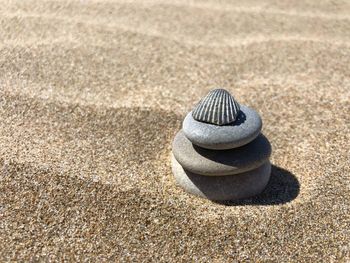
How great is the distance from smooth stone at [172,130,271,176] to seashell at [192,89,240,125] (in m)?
0.17

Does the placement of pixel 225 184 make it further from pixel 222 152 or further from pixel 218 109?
pixel 218 109

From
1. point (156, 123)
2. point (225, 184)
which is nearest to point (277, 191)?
point (225, 184)

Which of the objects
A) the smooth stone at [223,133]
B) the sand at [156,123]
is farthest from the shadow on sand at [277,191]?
the smooth stone at [223,133]

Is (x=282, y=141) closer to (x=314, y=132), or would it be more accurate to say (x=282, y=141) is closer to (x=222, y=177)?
(x=314, y=132)

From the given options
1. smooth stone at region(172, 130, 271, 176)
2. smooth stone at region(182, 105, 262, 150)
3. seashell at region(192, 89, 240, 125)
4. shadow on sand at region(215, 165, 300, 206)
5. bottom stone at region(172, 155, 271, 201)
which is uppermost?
seashell at region(192, 89, 240, 125)

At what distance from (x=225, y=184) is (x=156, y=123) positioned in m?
0.75

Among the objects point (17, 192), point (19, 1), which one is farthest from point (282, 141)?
point (19, 1)

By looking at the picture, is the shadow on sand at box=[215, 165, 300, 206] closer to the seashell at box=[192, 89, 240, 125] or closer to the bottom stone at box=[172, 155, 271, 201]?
the bottom stone at box=[172, 155, 271, 201]

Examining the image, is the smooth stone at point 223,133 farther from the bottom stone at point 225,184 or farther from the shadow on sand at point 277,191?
the shadow on sand at point 277,191

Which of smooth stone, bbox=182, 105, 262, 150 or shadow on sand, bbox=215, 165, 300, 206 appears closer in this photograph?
smooth stone, bbox=182, 105, 262, 150

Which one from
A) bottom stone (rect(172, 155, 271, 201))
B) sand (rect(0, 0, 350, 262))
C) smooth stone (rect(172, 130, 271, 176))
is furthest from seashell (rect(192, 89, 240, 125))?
sand (rect(0, 0, 350, 262))

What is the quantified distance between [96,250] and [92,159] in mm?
648

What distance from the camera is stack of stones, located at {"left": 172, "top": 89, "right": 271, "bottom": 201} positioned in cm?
214

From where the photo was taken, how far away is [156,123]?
111 inches
